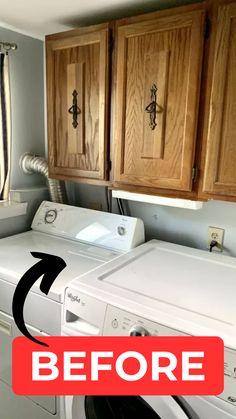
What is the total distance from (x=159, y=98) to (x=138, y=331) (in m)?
0.92

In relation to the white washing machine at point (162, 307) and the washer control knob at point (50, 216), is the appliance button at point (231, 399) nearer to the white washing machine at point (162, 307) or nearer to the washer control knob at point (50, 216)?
the white washing machine at point (162, 307)

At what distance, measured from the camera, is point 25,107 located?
1.94 metres

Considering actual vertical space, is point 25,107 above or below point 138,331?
above

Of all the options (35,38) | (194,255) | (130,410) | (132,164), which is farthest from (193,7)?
(130,410)

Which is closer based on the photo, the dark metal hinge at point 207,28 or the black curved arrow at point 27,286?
the dark metal hinge at point 207,28

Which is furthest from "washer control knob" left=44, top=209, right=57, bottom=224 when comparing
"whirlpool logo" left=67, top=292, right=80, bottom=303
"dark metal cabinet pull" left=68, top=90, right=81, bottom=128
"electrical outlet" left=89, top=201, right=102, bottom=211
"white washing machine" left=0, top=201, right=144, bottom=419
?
"whirlpool logo" left=67, top=292, right=80, bottom=303

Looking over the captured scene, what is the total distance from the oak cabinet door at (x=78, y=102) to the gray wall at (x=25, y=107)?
1.31ft

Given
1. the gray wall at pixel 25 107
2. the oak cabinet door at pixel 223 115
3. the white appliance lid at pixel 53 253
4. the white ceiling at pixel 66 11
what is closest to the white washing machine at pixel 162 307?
the white appliance lid at pixel 53 253

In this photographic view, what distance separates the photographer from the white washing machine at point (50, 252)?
3.97 ft

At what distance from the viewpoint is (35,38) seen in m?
1.91

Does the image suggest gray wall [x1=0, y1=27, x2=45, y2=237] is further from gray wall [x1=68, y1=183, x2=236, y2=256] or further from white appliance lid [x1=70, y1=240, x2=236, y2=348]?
white appliance lid [x1=70, y1=240, x2=236, y2=348]

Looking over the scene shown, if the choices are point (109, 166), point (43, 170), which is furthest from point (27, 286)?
point (43, 170)

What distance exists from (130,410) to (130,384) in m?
0.22

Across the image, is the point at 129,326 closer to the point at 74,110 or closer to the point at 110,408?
the point at 110,408
